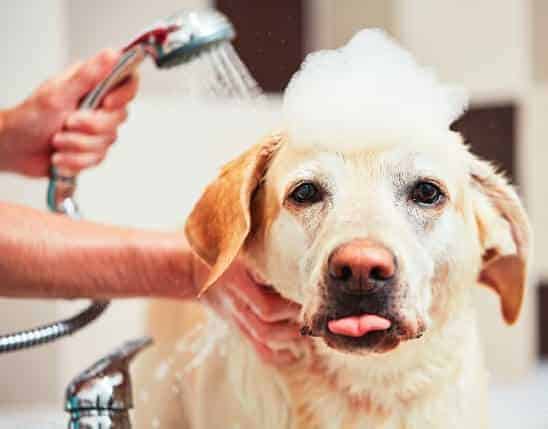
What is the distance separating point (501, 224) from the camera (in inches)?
28.0

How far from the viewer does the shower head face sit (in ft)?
2.71

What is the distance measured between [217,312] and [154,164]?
464 mm

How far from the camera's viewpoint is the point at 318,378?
74 centimetres

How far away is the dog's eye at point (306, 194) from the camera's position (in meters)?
0.63

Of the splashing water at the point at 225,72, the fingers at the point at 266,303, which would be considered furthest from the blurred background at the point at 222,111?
the fingers at the point at 266,303

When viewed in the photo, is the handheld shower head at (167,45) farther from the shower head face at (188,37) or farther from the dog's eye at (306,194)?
Result: the dog's eye at (306,194)

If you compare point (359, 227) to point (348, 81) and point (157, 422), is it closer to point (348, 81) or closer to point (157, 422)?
point (348, 81)

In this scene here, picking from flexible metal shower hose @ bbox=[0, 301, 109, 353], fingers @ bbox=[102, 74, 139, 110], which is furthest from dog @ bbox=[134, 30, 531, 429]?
fingers @ bbox=[102, 74, 139, 110]

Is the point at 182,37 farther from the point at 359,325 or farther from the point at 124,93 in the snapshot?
the point at 359,325

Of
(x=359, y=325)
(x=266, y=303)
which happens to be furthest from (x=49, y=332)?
(x=359, y=325)

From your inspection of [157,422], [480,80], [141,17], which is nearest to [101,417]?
[157,422]

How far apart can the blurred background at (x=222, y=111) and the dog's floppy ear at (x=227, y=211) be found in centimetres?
4

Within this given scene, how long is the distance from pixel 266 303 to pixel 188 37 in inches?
10.5

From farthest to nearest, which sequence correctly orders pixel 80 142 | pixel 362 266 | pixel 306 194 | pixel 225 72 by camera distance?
pixel 80 142 < pixel 225 72 < pixel 306 194 < pixel 362 266
